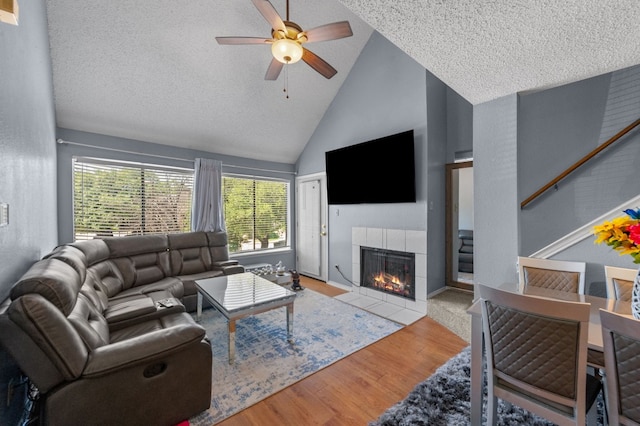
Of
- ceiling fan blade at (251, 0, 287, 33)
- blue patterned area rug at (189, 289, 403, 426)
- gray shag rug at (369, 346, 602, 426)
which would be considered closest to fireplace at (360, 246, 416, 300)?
blue patterned area rug at (189, 289, 403, 426)

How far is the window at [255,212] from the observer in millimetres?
4891

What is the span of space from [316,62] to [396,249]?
8.73 ft

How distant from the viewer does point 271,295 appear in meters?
2.62

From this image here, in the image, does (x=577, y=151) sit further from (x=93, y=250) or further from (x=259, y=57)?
(x=93, y=250)

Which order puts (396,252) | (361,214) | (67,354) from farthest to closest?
1. (361,214)
2. (396,252)
3. (67,354)

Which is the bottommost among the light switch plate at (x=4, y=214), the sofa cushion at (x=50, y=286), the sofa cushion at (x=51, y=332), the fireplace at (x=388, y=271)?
the fireplace at (x=388, y=271)

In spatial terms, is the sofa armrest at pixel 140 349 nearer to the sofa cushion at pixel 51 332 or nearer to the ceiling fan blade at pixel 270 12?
the sofa cushion at pixel 51 332

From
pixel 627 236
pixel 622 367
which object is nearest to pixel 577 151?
pixel 627 236

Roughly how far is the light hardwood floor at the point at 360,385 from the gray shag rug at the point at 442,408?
94mm

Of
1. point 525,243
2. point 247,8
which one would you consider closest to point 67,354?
point 247,8

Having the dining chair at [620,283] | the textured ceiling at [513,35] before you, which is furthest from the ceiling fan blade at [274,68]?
the dining chair at [620,283]

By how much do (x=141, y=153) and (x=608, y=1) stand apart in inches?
197

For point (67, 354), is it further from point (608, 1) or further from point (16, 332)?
point (608, 1)

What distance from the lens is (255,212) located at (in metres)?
5.22
